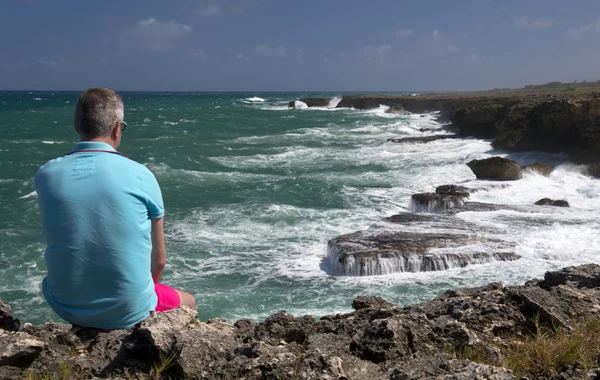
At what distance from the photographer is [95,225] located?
2.97m

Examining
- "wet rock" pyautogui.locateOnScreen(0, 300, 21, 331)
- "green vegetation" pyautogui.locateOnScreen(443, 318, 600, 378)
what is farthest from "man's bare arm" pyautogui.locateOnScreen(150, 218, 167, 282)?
"green vegetation" pyautogui.locateOnScreen(443, 318, 600, 378)

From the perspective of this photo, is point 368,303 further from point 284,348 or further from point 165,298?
point 165,298

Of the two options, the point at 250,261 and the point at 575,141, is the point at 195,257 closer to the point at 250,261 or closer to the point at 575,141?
the point at 250,261

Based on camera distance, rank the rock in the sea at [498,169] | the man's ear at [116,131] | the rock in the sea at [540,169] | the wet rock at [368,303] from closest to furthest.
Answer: the man's ear at [116,131] → the wet rock at [368,303] → the rock in the sea at [498,169] → the rock in the sea at [540,169]

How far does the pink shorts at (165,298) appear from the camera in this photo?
3.64 meters

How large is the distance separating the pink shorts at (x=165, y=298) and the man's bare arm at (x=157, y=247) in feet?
0.39

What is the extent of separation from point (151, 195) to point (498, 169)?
20330mm

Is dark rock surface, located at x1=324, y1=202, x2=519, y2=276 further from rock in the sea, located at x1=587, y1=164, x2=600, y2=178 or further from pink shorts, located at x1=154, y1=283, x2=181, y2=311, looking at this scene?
rock in the sea, located at x1=587, y1=164, x2=600, y2=178

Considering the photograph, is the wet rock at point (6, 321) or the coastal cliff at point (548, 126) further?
the coastal cliff at point (548, 126)

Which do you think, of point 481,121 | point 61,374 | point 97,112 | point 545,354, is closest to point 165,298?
point 61,374

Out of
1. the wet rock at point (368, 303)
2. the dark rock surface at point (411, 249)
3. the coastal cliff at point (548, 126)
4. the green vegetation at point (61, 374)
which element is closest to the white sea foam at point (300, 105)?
the coastal cliff at point (548, 126)

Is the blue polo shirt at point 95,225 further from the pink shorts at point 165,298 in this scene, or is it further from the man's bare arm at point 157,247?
the pink shorts at point 165,298

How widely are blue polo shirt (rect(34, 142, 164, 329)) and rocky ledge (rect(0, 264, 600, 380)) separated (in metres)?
0.35

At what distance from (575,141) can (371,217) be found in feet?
51.3
